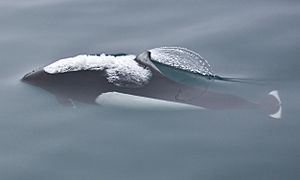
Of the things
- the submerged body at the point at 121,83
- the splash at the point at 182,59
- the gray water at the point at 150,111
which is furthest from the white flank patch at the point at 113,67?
the splash at the point at 182,59

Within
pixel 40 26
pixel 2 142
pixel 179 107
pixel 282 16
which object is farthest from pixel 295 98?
pixel 40 26

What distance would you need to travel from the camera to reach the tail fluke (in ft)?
18.7

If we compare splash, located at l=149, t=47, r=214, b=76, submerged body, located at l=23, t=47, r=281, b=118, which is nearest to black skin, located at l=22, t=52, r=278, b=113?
submerged body, located at l=23, t=47, r=281, b=118

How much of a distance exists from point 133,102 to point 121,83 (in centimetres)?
22

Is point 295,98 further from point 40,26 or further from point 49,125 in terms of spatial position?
point 40,26

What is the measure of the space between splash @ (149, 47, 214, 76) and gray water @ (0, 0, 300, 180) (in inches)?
5.5

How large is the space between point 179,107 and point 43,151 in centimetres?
134

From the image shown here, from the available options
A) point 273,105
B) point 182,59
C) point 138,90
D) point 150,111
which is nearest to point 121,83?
point 138,90

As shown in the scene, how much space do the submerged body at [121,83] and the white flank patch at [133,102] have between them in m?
0.02

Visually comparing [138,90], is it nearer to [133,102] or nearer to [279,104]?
[133,102]

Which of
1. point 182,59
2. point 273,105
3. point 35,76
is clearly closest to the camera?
point 273,105

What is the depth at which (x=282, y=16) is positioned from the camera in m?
7.80

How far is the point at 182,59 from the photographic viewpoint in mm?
6637

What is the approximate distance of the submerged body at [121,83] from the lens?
230 inches
